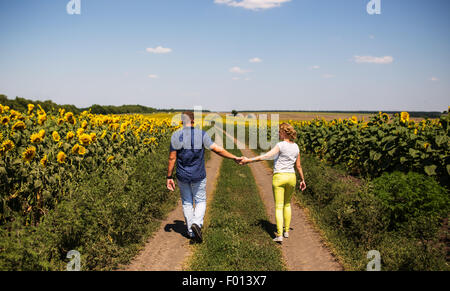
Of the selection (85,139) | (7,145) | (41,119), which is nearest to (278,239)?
(85,139)

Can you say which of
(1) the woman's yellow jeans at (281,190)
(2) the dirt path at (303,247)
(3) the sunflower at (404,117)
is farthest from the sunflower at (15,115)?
(3) the sunflower at (404,117)

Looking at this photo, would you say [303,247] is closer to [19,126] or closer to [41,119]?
[19,126]

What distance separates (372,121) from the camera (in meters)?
11.7

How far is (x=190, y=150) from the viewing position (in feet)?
20.1

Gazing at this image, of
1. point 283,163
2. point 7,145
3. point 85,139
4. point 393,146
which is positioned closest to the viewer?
point 7,145

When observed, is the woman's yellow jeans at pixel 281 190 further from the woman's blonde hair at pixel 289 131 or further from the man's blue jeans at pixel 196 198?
the man's blue jeans at pixel 196 198

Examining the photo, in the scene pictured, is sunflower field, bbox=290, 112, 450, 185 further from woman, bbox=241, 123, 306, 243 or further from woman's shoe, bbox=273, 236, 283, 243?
woman's shoe, bbox=273, 236, 283, 243

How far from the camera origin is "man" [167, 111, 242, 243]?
6.12 meters

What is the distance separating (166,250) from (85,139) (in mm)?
3477

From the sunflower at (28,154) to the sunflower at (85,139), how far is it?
1.60 meters

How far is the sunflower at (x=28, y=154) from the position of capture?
5.93m
